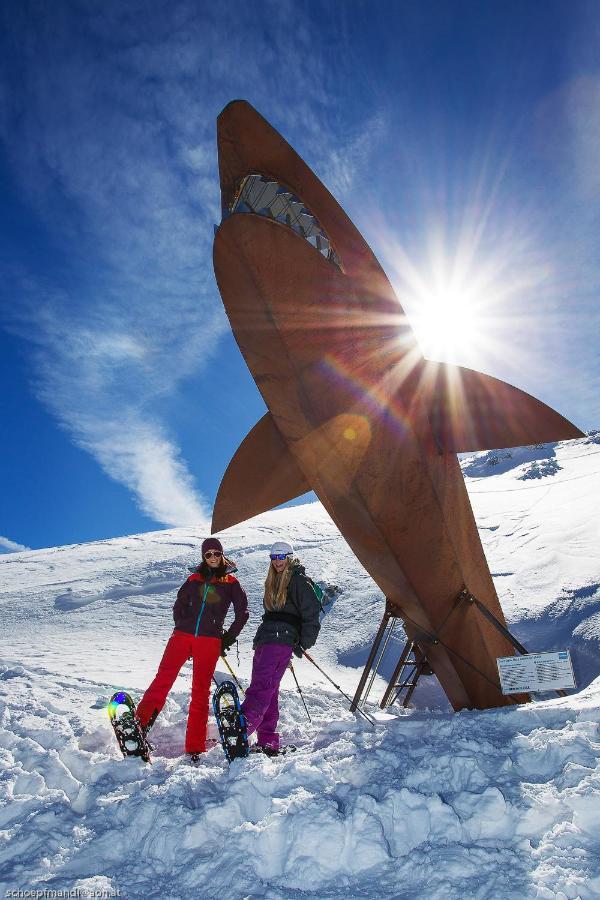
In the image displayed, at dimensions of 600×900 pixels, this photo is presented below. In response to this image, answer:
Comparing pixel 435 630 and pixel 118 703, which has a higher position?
pixel 435 630

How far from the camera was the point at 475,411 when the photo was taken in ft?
21.5

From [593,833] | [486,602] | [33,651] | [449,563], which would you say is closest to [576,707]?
[593,833]

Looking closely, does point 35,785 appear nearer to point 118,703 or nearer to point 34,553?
point 118,703

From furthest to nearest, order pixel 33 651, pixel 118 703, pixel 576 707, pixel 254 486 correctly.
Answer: pixel 33 651, pixel 254 486, pixel 118 703, pixel 576 707

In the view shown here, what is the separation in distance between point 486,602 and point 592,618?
3.55 meters

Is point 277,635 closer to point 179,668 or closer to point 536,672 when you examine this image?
point 179,668

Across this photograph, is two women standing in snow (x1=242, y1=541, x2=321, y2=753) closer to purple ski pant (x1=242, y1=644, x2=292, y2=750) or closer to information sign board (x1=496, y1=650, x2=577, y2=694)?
purple ski pant (x1=242, y1=644, x2=292, y2=750)

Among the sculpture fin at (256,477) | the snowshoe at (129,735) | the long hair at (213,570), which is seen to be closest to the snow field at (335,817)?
the snowshoe at (129,735)

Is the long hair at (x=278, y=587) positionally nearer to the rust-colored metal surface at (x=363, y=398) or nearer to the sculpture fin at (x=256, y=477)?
the rust-colored metal surface at (x=363, y=398)

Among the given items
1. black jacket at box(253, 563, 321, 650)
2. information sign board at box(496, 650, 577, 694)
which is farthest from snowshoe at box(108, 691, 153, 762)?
information sign board at box(496, 650, 577, 694)

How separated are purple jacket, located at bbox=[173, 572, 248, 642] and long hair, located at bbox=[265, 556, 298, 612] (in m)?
0.26

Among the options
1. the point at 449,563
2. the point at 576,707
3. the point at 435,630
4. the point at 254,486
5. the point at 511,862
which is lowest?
the point at 511,862

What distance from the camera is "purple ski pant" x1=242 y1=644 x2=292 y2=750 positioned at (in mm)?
4648

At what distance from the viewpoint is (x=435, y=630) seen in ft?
21.3
